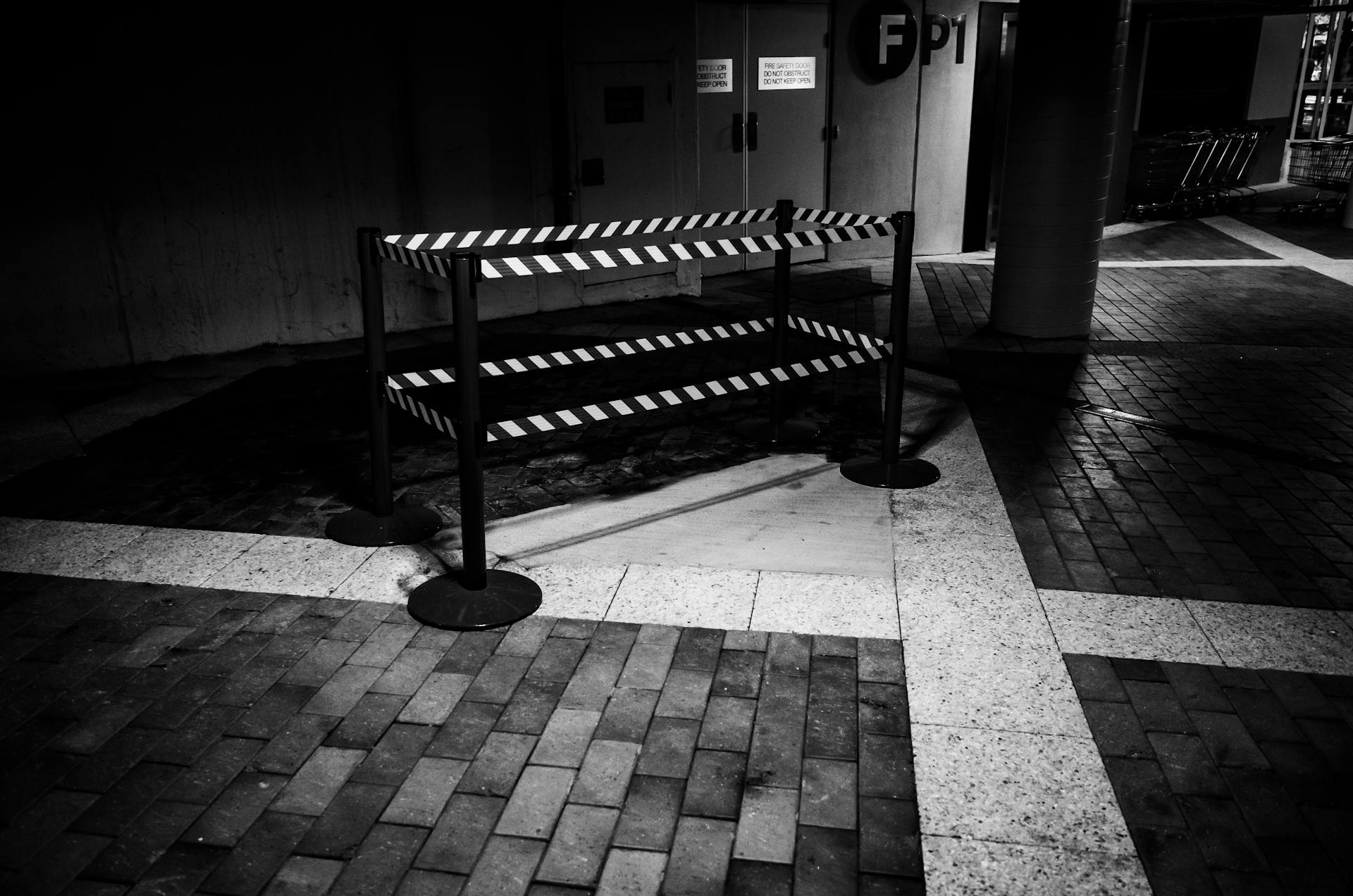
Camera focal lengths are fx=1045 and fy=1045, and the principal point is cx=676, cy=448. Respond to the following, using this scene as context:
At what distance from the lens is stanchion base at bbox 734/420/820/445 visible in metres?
6.49

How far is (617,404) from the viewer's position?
4.96 m

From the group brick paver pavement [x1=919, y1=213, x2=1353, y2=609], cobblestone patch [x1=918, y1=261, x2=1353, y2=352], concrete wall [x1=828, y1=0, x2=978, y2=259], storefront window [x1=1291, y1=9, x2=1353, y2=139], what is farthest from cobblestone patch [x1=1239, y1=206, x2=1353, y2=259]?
storefront window [x1=1291, y1=9, x2=1353, y2=139]

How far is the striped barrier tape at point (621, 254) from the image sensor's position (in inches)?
167

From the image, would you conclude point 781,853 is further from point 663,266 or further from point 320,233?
point 663,266

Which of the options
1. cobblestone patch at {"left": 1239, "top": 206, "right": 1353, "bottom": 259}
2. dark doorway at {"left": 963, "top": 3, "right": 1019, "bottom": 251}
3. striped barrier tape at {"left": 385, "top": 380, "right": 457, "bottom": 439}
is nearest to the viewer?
striped barrier tape at {"left": 385, "top": 380, "right": 457, "bottom": 439}

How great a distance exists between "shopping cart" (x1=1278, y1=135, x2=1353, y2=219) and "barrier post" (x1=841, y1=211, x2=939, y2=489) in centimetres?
1303

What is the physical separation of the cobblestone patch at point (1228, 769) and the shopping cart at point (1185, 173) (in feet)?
44.8

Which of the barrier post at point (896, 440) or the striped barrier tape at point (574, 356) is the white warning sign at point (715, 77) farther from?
the barrier post at point (896, 440)

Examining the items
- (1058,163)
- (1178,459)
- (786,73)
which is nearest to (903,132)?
(786,73)

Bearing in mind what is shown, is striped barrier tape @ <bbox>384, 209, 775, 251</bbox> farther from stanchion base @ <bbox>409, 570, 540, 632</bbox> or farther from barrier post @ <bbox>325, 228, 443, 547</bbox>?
stanchion base @ <bbox>409, 570, 540, 632</bbox>

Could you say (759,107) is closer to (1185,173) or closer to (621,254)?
(621,254)

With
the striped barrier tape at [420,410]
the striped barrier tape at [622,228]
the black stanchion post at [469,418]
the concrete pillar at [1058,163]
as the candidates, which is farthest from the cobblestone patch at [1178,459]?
the striped barrier tape at [420,410]

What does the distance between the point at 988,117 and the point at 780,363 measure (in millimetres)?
8703

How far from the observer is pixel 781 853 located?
9.80 ft
